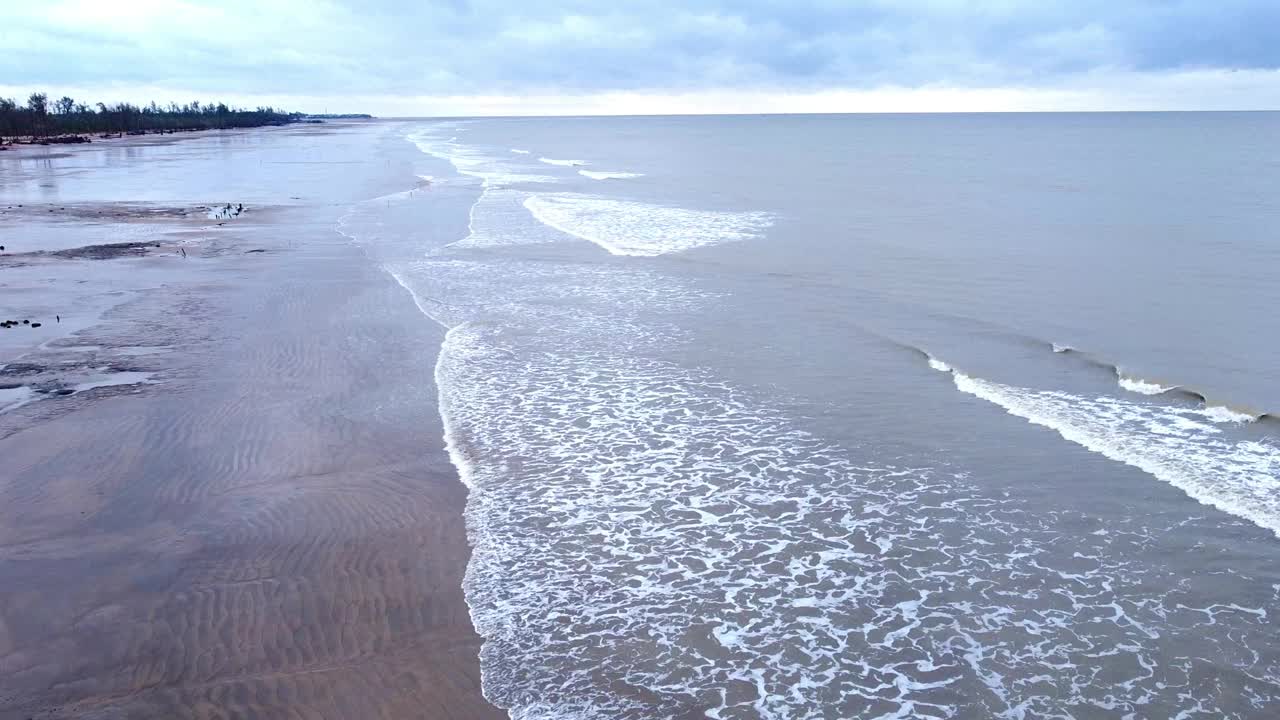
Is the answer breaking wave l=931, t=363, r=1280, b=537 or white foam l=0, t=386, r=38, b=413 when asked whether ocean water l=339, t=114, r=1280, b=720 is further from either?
white foam l=0, t=386, r=38, b=413

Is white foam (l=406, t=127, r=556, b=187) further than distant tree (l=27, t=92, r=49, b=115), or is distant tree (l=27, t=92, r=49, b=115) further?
distant tree (l=27, t=92, r=49, b=115)

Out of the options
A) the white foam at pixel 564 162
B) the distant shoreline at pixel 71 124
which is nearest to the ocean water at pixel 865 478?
the white foam at pixel 564 162

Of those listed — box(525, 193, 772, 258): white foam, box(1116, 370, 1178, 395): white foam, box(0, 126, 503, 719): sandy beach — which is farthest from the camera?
box(525, 193, 772, 258): white foam

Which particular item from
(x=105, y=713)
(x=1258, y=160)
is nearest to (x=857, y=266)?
(x=105, y=713)

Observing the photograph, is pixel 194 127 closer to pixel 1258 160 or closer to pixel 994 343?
pixel 1258 160

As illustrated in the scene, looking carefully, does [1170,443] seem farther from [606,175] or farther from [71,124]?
[71,124]

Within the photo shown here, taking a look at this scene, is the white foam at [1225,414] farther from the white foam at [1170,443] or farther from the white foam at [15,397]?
the white foam at [15,397]

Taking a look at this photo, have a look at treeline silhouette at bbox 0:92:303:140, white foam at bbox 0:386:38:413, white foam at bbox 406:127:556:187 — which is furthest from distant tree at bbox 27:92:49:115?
white foam at bbox 0:386:38:413
